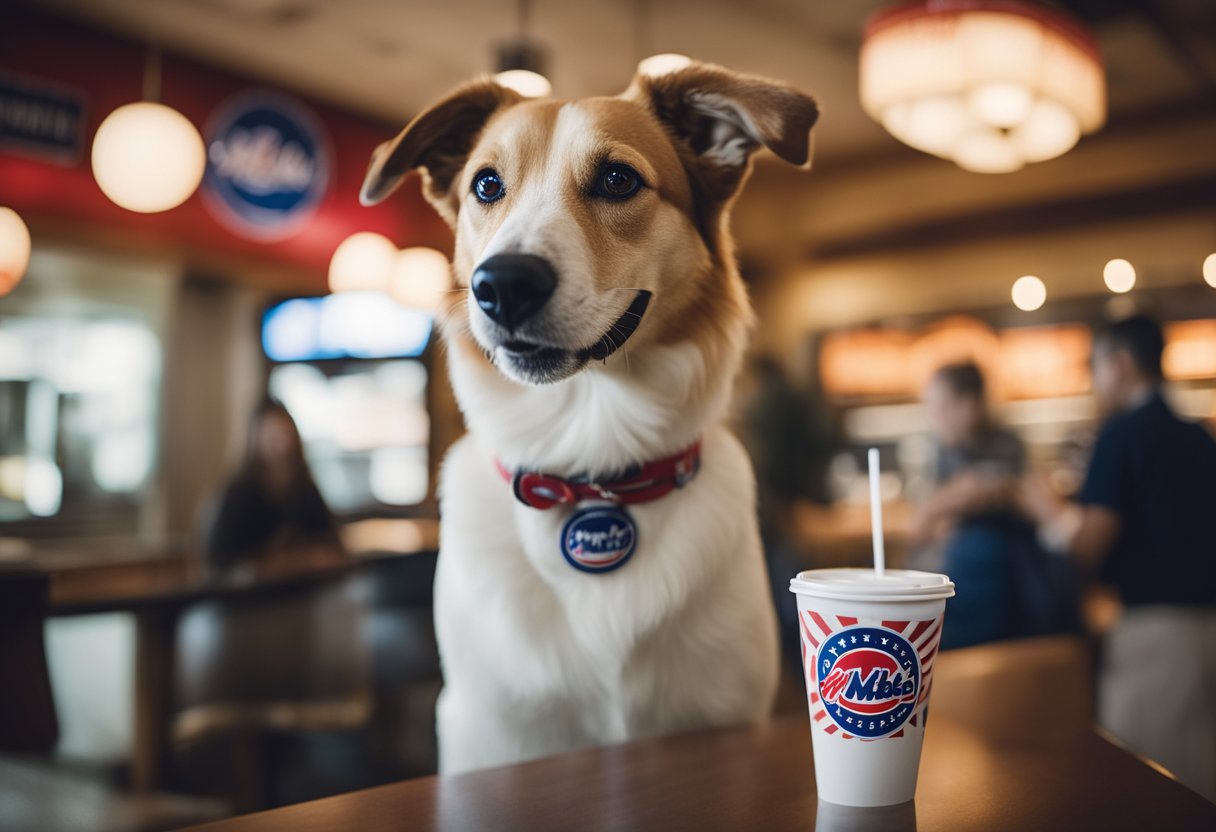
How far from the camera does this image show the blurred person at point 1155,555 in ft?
8.29

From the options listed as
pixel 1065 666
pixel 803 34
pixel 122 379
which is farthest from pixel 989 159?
pixel 122 379

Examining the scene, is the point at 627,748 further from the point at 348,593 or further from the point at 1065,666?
the point at 348,593

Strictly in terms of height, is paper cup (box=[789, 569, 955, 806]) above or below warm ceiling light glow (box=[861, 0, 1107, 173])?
below

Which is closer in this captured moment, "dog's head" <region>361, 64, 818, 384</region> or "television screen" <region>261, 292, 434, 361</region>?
"dog's head" <region>361, 64, 818, 384</region>

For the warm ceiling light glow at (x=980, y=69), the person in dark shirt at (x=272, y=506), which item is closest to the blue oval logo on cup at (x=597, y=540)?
the warm ceiling light glow at (x=980, y=69)

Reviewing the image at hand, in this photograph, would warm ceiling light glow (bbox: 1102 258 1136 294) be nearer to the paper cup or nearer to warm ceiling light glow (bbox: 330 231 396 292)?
warm ceiling light glow (bbox: 330 231 396 292)

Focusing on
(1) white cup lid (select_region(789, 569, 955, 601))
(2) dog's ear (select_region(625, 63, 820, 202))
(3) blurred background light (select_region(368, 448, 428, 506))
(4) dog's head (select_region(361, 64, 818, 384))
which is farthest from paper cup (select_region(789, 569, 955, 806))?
(3) blurred background light (select_region(368, 448, 428, 506))

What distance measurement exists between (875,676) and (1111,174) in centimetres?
612

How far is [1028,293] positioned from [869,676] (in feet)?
20.2

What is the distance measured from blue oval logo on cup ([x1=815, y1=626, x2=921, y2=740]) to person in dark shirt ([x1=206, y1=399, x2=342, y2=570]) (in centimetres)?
318

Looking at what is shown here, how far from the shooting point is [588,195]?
1159 mm

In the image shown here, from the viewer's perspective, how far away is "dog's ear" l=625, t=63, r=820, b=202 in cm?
107

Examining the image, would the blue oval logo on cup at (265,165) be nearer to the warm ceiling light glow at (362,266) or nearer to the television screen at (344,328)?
the television screen at (344,328)

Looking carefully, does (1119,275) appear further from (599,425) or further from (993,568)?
(599,425)
